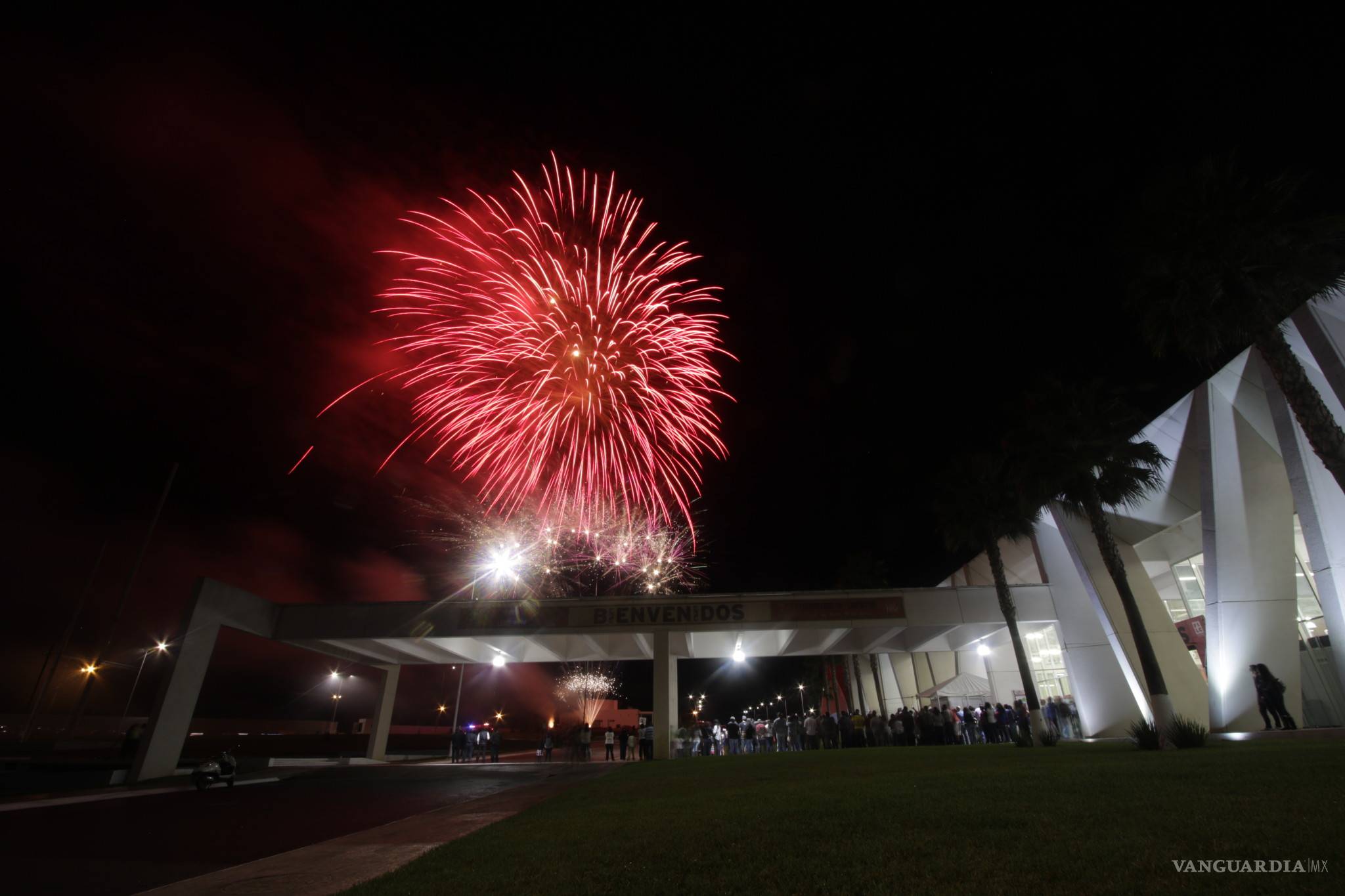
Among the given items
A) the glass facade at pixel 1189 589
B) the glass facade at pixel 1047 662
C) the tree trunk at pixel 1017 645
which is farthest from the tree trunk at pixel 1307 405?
the glass facade at pixel 1047 662

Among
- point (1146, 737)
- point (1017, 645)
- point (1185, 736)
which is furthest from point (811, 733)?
point (1185, 736)

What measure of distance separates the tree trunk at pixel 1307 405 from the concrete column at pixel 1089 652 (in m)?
13.0

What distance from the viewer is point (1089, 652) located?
25016 mm

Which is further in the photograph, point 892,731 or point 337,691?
point 337,691

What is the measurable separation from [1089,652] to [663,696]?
1769cm

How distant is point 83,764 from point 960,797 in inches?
1084

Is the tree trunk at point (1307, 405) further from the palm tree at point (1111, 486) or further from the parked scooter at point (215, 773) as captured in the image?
the parked scooter at point (215, 773)

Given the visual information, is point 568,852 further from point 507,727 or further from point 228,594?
point 507,727

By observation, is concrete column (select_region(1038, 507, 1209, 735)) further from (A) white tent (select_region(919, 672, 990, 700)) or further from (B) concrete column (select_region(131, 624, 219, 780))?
(B) concrete column (select_region(131, 624, 219, 780))

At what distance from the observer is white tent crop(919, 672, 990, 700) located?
121ft

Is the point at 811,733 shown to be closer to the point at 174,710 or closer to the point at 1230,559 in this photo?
the point at 1230,559

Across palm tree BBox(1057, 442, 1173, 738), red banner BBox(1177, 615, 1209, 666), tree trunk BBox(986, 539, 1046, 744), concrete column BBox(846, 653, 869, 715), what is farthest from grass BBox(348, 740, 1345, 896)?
concrete column BBox(846, 653, 869, 715)

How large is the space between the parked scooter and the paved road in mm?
313

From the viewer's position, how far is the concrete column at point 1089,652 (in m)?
23.6
